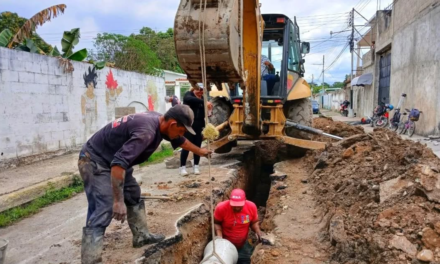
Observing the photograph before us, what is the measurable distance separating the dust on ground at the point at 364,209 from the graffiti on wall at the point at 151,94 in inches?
340

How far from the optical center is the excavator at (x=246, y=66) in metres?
3.22

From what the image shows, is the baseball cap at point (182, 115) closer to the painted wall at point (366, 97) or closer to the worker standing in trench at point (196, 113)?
the worker standing in trench at point (196, 113)

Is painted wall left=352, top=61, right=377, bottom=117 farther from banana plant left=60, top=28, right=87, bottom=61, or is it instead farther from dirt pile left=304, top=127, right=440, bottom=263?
dirt pile left=304, top=127, right=440, bottom=263

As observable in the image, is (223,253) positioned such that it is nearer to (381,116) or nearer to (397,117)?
(397,117)

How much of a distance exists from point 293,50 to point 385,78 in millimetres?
11798

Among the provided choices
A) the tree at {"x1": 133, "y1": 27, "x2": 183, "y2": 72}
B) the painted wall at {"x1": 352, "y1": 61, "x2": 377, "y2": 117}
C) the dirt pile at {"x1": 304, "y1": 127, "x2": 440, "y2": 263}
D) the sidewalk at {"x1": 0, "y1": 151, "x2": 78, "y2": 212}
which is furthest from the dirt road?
the tree at {"x1": 133, "y1": 27, "x2": 183, "y2": 72}

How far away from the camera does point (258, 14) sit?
491 cm

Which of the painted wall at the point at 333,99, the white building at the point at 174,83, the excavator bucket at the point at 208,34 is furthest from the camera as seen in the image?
the painted wall at the point at 333,99

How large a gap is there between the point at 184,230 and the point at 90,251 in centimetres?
147

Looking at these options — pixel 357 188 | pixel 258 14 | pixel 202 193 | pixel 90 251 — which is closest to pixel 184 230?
pixel 202 193

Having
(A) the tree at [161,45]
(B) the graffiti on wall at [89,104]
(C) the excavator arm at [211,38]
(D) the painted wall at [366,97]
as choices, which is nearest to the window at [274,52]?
(C) the excavator arm at [211,38]

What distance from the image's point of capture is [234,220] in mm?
4648

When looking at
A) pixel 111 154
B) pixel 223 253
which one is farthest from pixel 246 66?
pixel 111 154

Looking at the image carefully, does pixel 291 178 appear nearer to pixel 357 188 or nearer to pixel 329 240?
pixel 357 188
